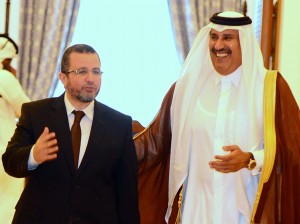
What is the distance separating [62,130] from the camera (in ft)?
9.53

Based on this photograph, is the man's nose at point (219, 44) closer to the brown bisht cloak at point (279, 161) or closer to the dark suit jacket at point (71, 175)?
the brown bisht cloak at point (279, 161)

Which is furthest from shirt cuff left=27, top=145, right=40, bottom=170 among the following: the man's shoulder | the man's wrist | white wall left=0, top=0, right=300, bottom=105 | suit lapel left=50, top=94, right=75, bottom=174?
white wall left=0, top=0, right=300, bottom=105

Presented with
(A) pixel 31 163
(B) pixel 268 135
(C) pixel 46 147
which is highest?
(C) pixel 46 147

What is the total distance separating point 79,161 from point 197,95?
101 centimetres

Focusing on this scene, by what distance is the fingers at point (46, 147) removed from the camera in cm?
265

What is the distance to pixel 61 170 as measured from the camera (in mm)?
2848

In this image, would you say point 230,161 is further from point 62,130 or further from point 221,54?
point 62,130

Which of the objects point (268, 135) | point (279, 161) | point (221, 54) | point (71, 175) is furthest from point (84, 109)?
point (279, 161)

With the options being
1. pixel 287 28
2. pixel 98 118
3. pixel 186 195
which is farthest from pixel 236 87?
pixel 287 28

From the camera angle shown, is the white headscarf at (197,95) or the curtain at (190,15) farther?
the curtain at (190,15)

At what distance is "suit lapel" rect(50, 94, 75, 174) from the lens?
2854 millimetres

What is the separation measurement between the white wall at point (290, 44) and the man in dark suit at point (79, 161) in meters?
3.83

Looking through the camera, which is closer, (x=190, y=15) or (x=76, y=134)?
(x=76, y=134)

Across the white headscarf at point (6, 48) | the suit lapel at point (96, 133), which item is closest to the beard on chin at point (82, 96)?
the suit lapel at point (96, 133)
